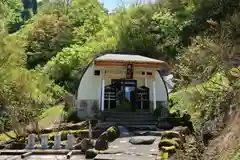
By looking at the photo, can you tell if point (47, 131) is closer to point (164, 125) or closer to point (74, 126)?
point (74, 126)

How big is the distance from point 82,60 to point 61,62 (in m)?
1.68

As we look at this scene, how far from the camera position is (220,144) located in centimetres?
778

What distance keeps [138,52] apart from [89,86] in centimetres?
832

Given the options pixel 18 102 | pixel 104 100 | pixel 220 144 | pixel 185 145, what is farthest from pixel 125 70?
pixel 220 144

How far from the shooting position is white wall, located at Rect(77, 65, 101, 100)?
67.0ft

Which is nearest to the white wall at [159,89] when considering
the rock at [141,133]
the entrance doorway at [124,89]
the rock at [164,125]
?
the entrance doorway at [124,89]

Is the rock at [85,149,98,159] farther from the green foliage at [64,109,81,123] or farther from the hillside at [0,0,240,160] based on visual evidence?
the green foliage at [64,109,81,123]

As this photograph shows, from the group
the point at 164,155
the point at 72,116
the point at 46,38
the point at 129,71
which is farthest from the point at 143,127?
the point at 46,38

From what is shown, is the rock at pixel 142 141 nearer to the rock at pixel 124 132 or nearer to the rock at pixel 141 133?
the rock at pixel 124 132

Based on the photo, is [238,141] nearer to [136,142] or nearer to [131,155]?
[131,155]

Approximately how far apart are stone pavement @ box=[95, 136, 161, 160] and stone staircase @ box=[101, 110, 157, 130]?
516 cm

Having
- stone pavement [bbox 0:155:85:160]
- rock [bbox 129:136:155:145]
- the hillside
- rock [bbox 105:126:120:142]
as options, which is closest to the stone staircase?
the hillside

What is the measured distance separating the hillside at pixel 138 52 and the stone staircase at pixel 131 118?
1600 mm

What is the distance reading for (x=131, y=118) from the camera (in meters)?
19.1
